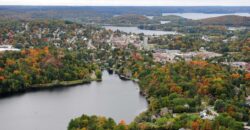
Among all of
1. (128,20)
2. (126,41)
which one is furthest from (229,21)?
(126,41)

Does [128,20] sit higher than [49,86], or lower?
lower

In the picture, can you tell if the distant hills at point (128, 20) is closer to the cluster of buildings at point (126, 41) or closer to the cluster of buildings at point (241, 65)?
the cluster of buildings at point (126, 41)

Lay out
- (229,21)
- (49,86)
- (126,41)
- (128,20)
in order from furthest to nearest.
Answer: (128,20) < (229,21) < (126,41) < (49,86)

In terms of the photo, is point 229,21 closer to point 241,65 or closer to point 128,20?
point 128,20

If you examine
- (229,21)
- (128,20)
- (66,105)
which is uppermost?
(66,105)

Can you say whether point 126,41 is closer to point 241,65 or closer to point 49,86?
point 241,65

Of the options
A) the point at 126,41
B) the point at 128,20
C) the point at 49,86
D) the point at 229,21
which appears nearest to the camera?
Result: the point at 49,86

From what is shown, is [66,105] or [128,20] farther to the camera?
[128,20]

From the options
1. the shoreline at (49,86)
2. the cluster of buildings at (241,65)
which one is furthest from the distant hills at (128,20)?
the shoreline at (49,86)

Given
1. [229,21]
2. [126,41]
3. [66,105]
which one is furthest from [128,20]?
[66,105]

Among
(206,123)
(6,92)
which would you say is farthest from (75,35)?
(206,123)
